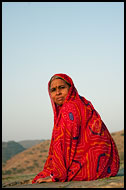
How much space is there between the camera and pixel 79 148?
5.24m

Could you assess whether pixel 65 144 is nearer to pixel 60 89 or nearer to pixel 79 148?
pixel 79 148

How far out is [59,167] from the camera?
5.07 m

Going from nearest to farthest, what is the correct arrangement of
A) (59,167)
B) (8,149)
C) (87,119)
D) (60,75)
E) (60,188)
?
1. (60,188)
2. (59,167)
3. (87,119)
4. (60,75)
5. (8,149)

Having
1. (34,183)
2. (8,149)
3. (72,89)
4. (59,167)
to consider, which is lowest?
(8,149)

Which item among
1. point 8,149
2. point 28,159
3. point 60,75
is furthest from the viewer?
point 8,149

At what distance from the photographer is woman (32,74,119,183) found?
5109 millimetres

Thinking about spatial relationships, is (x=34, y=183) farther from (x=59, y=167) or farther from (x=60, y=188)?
(x=60, y=188)

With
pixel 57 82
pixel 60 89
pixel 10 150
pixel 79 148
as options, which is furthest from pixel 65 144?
pixel 10 150

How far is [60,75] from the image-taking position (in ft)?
19.1

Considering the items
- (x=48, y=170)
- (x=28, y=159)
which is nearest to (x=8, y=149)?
(x=28, y=159)

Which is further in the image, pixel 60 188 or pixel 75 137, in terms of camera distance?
pixel 75 137

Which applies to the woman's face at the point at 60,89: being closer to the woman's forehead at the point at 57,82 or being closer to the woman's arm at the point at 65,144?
the woman's forehead at the point at 57,82

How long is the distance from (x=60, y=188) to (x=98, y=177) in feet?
3.61

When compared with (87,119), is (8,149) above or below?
below
